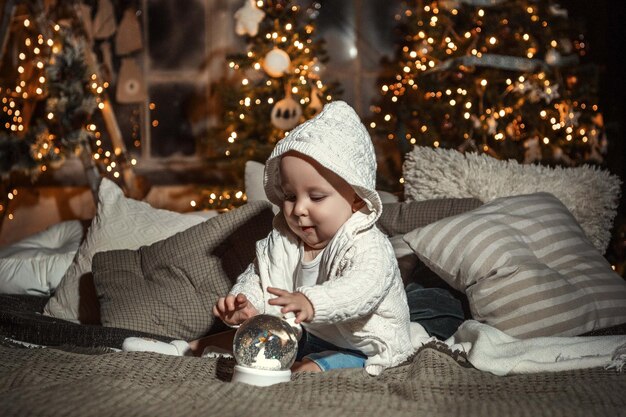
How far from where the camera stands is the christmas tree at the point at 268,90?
166 inches

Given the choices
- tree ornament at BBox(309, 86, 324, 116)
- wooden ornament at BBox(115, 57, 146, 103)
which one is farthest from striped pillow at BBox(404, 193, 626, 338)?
wooden ornament at BBox(115, 57, 146, 103)

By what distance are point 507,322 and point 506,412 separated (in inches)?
27.2

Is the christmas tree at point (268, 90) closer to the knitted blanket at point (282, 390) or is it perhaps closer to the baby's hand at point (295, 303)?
the knitted blanket at point (282, 390)

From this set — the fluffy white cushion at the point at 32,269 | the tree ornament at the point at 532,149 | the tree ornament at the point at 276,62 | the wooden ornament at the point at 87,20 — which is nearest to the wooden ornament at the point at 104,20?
the wooden ornament at the point at 87,20

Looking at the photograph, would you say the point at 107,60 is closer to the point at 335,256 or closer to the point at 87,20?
the point at 87,20

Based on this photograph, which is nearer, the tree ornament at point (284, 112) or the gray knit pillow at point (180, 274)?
the gray knit pillow at point (180, 274)

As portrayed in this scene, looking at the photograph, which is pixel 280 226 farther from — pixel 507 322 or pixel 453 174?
pixel 453 174

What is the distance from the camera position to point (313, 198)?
193 cm

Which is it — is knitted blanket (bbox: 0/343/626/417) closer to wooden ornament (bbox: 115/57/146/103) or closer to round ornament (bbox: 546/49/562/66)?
round ornament (bbox: 546/49/562/66)

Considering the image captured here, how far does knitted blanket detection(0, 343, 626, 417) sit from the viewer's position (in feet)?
4.74

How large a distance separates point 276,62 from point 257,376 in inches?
107

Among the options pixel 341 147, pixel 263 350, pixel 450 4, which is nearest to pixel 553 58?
pixel 450 4

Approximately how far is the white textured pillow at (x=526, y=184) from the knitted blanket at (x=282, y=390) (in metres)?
0.91

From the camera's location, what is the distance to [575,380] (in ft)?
5.73
